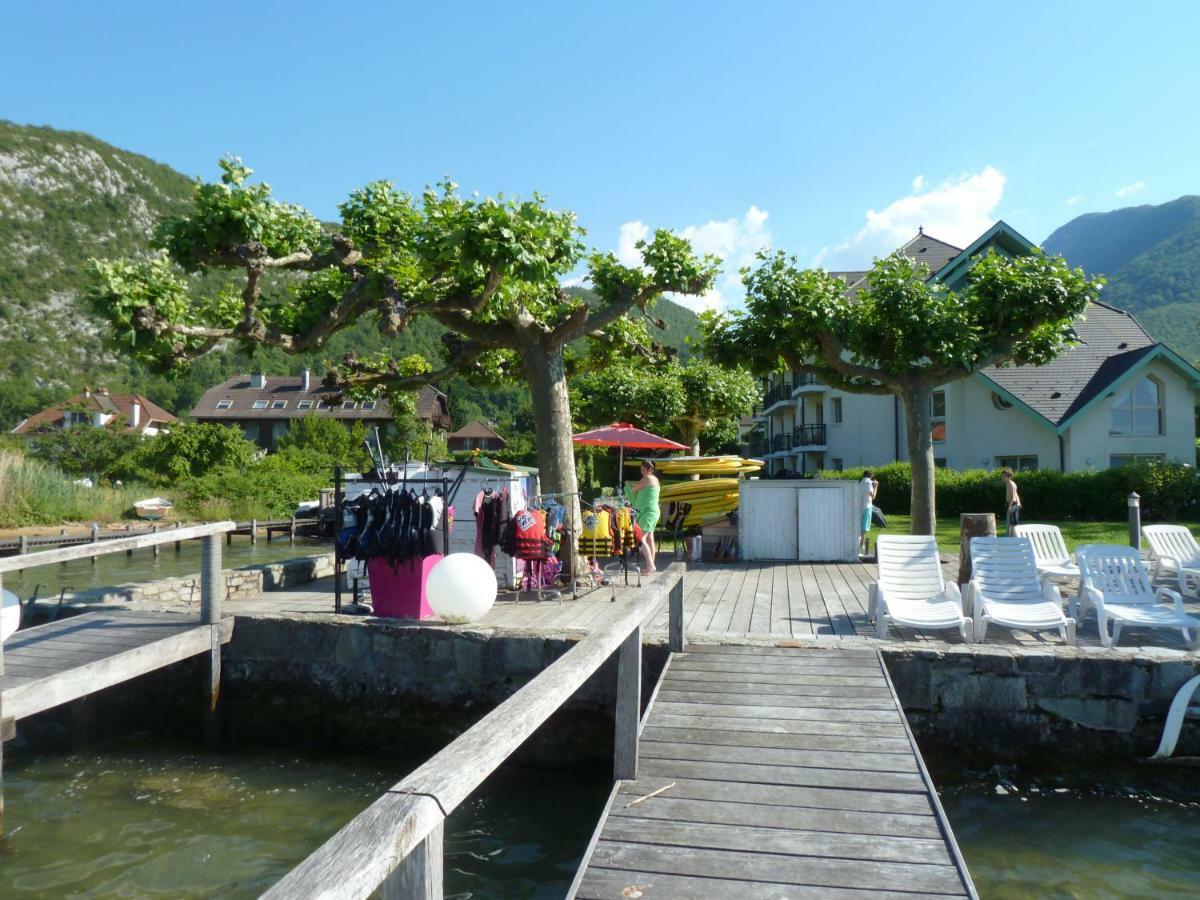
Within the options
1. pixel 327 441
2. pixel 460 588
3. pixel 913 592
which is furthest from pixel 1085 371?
pixel 327 441

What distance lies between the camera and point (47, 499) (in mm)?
30219

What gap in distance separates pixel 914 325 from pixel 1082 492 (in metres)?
13.1

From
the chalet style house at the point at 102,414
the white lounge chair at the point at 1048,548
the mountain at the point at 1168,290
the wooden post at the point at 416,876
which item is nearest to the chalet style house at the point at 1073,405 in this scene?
the white lounge chair at the point at 1048,548

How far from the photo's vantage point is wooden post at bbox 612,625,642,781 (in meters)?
4.57

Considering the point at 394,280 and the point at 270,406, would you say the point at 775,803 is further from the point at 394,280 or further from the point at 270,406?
the point at 270,406

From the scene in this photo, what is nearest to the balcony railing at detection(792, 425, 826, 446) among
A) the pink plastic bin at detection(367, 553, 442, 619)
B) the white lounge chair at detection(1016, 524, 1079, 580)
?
the white lounge chair at detection(1016, 524, 1079, 580)

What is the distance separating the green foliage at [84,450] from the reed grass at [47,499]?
30.7 ft

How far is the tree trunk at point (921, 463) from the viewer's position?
14758 millimetres

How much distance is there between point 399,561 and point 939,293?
1086 cm

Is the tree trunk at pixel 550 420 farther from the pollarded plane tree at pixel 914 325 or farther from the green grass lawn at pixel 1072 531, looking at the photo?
the green grass lawn at pixel 1072 531

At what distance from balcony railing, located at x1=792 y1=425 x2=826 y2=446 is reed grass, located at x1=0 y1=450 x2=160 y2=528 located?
1160 inches

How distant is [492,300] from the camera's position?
10.7m

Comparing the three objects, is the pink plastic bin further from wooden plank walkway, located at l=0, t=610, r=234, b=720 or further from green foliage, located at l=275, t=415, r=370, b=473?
green foliage, located at l=275, t=415, r=370, b=473

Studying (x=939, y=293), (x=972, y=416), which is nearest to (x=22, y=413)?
(x=972, y=416)
